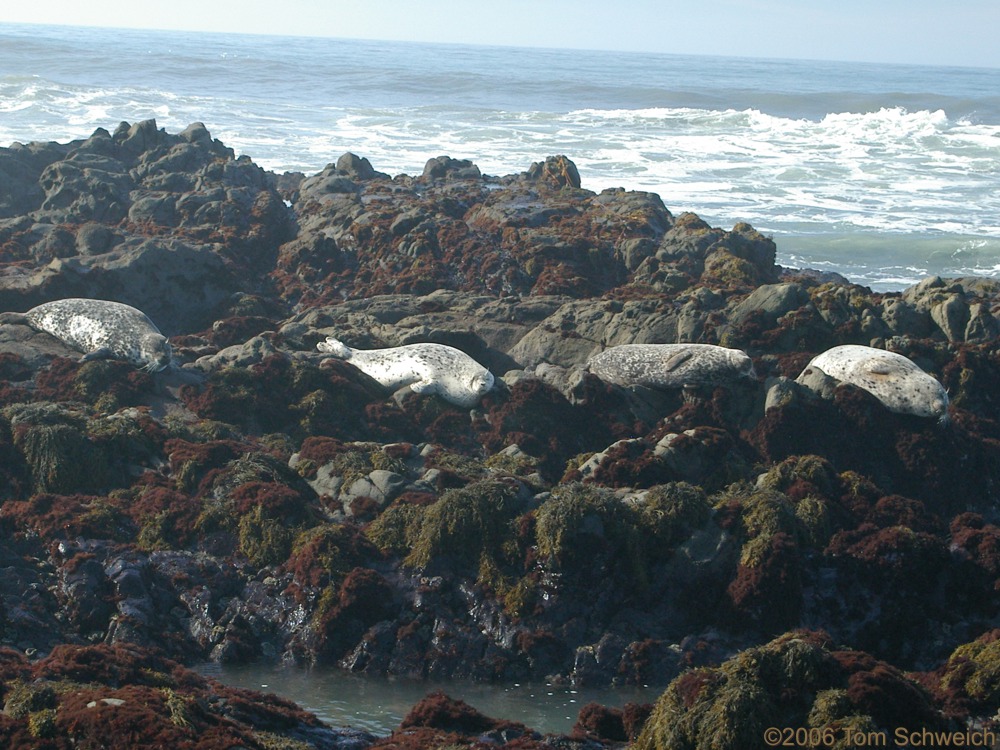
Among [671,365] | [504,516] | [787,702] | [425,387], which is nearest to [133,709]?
[787,702]

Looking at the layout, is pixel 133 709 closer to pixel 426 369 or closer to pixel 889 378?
pixel 426 369

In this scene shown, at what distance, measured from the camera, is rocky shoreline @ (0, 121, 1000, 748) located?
739 cm

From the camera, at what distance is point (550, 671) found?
927 centimetres

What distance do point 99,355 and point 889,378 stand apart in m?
9.29

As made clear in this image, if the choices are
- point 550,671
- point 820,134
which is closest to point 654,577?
point 550,671

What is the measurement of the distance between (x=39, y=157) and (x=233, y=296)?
7360 mm

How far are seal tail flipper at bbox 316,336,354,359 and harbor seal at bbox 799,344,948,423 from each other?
569 centimetres

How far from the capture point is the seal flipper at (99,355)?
1360cm

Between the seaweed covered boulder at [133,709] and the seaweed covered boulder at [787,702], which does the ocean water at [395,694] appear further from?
the seaweed covered boulder at [787,702]

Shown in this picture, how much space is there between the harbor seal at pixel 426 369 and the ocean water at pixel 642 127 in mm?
13673

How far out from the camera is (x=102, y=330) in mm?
14438

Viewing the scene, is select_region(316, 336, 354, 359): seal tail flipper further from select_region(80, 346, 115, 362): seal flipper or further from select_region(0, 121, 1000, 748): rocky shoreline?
select_region(80, 346, 115, 362): seal flipper

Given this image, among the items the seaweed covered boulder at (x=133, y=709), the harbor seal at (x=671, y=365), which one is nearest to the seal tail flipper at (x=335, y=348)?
the harbor seal at (x=671, y=365)

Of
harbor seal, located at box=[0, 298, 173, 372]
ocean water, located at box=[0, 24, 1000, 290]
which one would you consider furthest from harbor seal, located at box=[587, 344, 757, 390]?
ocean water, located at box=[0, 24, 1000, 290]
